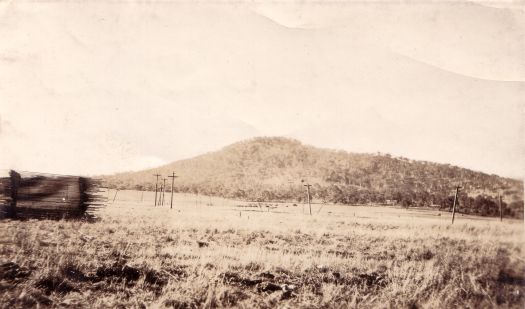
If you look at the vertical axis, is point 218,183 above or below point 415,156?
below

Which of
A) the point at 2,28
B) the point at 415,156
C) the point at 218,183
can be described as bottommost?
the point at 218,183

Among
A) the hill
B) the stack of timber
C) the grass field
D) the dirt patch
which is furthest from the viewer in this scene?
the stack of timber

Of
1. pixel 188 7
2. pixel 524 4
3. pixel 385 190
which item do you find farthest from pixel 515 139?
pixel 188 7

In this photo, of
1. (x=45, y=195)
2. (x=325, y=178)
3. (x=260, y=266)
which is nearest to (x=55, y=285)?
(x=260, y=266)

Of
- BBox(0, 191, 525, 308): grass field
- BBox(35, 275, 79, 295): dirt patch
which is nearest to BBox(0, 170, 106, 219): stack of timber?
BBox(0, 191, 525, 308): grass field

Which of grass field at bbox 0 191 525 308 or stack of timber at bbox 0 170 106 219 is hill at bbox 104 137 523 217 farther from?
stack of timber at bbox 0 170 106 219

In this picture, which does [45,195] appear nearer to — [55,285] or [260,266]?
[55,285]

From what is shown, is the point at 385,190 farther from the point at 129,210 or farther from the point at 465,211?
the point at 129,210
